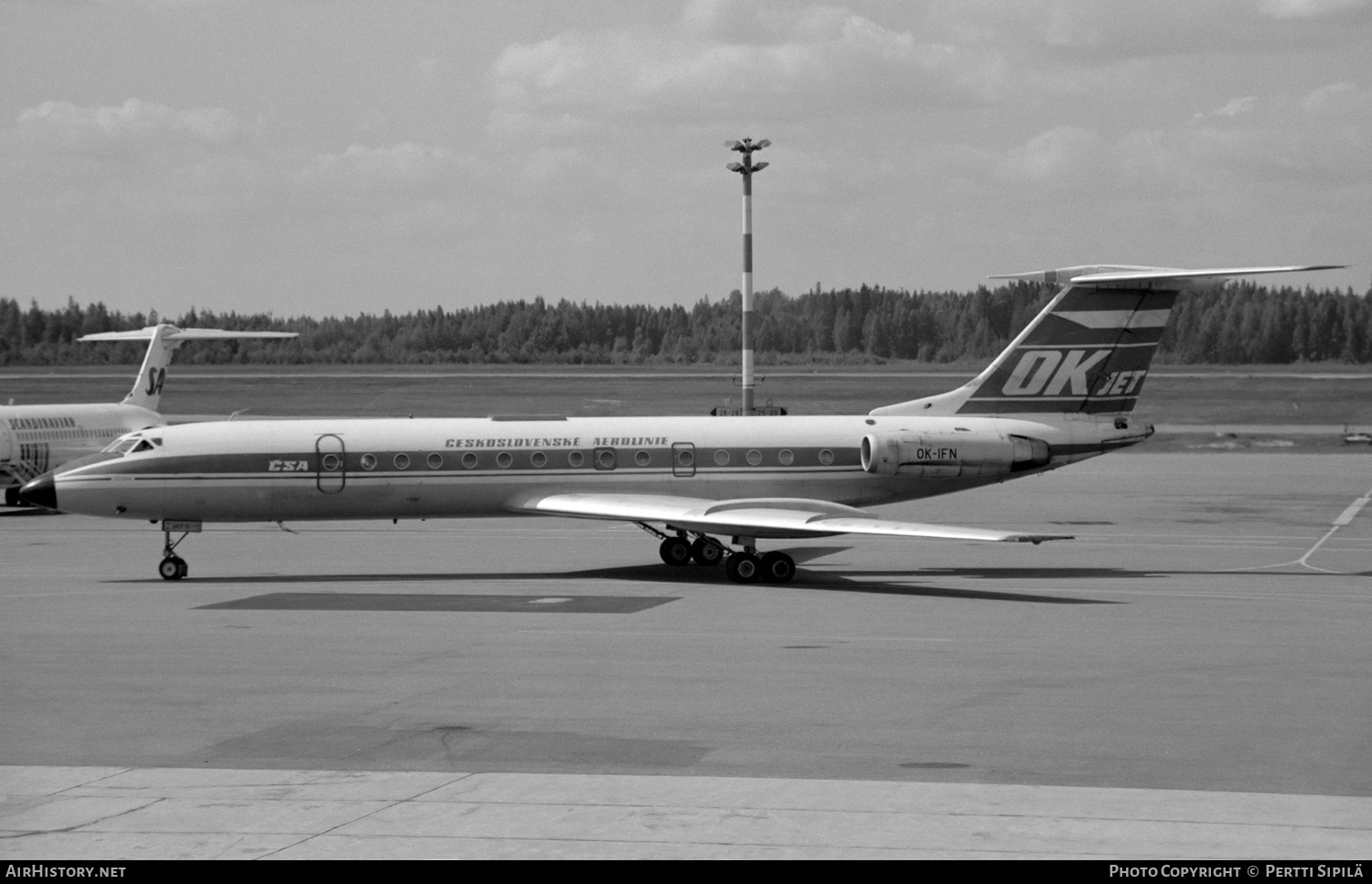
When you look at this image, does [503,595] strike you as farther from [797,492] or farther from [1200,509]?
[1200,509]

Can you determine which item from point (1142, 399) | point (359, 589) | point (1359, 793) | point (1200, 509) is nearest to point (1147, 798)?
point (1359, 793)

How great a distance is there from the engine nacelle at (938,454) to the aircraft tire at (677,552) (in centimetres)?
380

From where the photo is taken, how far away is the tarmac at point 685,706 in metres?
11.8

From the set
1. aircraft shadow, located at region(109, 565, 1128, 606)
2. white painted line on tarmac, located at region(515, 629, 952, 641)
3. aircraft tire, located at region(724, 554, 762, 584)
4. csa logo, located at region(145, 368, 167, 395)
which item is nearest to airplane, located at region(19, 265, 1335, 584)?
aircraft tire, located at region(724, 554, 762, 584)

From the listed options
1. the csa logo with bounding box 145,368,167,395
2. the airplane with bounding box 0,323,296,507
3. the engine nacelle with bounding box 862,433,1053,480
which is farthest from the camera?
the csa logo with bounding box 145,368,167,395

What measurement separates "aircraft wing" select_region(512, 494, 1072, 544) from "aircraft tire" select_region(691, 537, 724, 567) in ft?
3.36

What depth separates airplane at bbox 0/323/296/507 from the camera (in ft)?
150

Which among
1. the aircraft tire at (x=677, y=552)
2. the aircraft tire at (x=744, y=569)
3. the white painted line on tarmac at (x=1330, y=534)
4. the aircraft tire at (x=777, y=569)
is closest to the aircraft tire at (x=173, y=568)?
the aircraft tire at (x=677, y=552)

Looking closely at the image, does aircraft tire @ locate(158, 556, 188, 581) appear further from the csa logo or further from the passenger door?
Result: the csa logo

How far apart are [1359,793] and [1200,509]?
3057 cm

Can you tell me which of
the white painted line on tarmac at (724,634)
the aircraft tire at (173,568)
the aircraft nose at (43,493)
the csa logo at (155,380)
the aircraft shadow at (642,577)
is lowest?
the aircraft shadow at (642,577)

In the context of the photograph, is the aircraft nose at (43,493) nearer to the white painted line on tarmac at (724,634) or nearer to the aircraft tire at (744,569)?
the white painted line on tarmac at (724,634)

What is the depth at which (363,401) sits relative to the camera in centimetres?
9731

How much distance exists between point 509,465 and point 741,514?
469 cm
